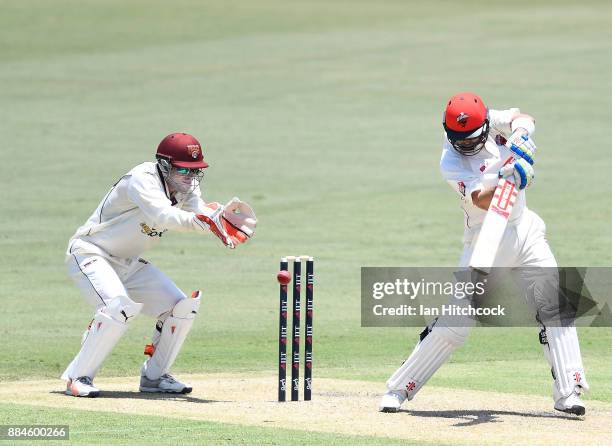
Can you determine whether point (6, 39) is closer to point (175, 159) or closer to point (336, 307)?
point (336, 307)

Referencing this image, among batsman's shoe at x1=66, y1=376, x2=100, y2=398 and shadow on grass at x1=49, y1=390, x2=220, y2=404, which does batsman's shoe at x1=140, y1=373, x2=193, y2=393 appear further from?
batsman's shoe at x1=66, y1=376, x2=100, y2=398

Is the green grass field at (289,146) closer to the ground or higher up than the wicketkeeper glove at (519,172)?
higher up

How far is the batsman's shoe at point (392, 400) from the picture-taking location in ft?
36.5

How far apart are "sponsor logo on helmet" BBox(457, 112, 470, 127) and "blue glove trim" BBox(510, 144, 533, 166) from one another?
15.1 inches

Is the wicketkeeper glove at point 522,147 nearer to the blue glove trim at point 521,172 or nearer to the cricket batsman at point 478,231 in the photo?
the cricket batsman at point 478,231

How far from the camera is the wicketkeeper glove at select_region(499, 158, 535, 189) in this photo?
35.3 feet

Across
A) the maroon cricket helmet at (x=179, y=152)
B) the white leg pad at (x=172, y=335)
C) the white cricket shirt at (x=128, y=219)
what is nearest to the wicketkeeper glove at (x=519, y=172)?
the maroon cricket helmet at (x=179, y=152)

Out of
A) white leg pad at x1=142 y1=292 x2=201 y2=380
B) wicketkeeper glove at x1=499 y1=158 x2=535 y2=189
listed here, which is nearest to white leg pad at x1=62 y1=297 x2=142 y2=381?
white leg pad at x1=142 y1=292 x2=201 y2=380

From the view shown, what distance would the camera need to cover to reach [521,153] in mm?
10898

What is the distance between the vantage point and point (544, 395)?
12.2 m

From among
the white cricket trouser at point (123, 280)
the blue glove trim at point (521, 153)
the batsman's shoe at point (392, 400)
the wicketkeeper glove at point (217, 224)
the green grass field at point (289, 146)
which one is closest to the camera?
the blue glove trim at point (521, 153)

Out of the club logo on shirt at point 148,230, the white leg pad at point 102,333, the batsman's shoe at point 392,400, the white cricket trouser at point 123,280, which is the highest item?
the club logo on shirt at point 148,230

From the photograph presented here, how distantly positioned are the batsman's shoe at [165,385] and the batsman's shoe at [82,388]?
597 millimetres

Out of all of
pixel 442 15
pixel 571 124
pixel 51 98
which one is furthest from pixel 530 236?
pixel 442 15
